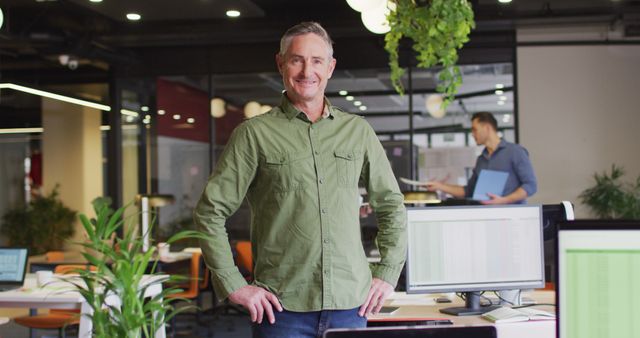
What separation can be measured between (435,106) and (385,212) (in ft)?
26.0

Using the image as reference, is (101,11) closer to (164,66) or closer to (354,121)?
(164,66)

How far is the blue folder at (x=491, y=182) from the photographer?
6.77m

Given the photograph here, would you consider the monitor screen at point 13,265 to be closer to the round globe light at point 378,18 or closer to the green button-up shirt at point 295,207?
the round globe light at point 378,18

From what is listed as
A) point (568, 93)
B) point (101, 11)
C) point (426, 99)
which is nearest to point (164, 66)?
point (101, 11)

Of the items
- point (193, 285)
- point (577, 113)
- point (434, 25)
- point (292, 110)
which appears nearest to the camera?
point (292, 110)

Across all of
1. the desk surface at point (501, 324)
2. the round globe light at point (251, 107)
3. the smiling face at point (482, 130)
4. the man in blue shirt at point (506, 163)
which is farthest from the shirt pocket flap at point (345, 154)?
the round globe light at point (251, 107)

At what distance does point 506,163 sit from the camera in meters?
6.77

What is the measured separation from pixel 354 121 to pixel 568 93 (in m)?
8.09

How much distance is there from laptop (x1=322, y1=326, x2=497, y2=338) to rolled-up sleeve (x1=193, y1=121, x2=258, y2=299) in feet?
2.58

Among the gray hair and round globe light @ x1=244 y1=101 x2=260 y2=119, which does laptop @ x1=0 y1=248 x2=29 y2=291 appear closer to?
the gray hair

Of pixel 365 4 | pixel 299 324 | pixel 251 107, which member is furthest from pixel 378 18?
pixel 251 107

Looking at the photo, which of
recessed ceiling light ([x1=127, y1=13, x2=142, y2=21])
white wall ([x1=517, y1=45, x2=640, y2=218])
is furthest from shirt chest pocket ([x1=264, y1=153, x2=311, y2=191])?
white wall ([x1=517, y1=45, x2=640, y2=218])

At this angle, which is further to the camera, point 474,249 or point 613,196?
point 613,196

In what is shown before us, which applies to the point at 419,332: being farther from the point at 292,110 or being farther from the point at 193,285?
the point at 193,285
